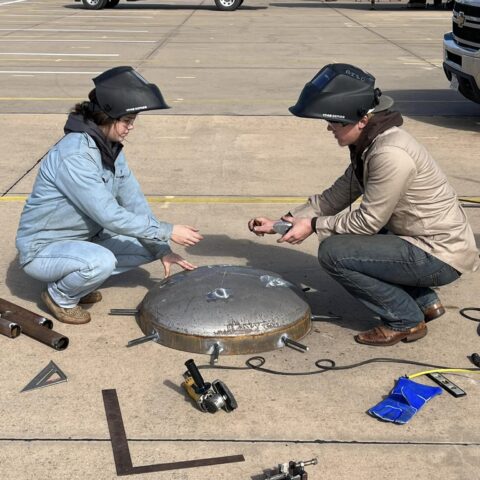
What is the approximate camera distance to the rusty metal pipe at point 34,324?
433 centimetres

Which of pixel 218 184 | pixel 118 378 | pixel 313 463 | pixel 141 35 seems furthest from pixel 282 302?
pixel 141 35

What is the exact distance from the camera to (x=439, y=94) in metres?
12.1

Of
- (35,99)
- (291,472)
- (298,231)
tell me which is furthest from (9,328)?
(35,99)

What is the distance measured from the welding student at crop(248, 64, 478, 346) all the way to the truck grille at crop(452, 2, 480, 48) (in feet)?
18.3

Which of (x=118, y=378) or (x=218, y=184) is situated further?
(x=218, y=184)

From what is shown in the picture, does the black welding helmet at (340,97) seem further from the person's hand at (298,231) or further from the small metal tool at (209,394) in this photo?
the small metal tool at (209,394)

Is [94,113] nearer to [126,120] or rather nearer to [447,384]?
[126,120]

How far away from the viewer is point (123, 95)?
13.9 feet

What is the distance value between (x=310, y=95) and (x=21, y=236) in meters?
1.79

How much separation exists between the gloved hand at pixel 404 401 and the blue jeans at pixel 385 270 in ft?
1.66

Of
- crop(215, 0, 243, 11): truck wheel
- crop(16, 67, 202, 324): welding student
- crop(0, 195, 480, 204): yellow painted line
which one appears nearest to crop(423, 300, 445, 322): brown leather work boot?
crop(16, 67, 202, 324): welding student

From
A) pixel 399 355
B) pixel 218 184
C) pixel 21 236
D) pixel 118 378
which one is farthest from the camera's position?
pixel 218 184

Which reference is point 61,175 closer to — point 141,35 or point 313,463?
point 313,463

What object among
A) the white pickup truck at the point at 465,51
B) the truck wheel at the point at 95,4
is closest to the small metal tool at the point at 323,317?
the white pickup truck at the point at 465,51
